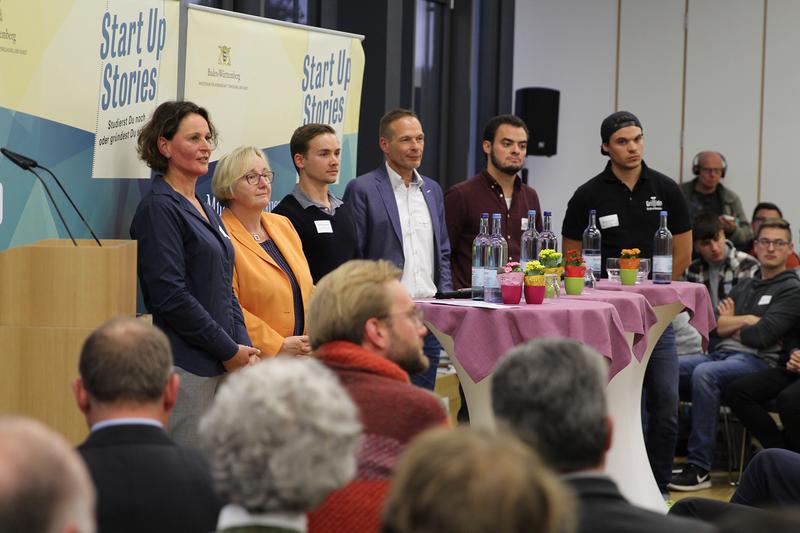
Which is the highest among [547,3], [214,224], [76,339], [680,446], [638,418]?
[547,3]

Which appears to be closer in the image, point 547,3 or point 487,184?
point 487,184

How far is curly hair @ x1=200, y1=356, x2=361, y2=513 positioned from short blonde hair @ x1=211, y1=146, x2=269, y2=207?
278 centimetres

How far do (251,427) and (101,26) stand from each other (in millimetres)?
3228

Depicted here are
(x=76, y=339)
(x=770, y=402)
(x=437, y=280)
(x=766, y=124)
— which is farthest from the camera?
(x=766, y=124)

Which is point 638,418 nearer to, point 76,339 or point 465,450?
point 76,339

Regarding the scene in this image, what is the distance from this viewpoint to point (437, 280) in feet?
17.9

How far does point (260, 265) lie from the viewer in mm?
4395

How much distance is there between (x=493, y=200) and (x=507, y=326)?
1.59 m

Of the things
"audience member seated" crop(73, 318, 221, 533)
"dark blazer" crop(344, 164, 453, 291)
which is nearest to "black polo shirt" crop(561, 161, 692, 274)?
"dark blazer" crop(344, 164, 453, 291)

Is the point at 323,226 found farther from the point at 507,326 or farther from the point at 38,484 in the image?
the point at 38,484

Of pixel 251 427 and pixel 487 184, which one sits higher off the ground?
pixel 487 184

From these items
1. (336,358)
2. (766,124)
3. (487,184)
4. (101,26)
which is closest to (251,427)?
(336,358)

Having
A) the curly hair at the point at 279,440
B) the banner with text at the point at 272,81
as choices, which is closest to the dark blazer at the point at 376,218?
the banner with text at the point at 272,81

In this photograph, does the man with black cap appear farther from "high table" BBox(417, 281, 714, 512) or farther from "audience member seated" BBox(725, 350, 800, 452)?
"audience member seated" BBox(725, 350, 800, 452)
